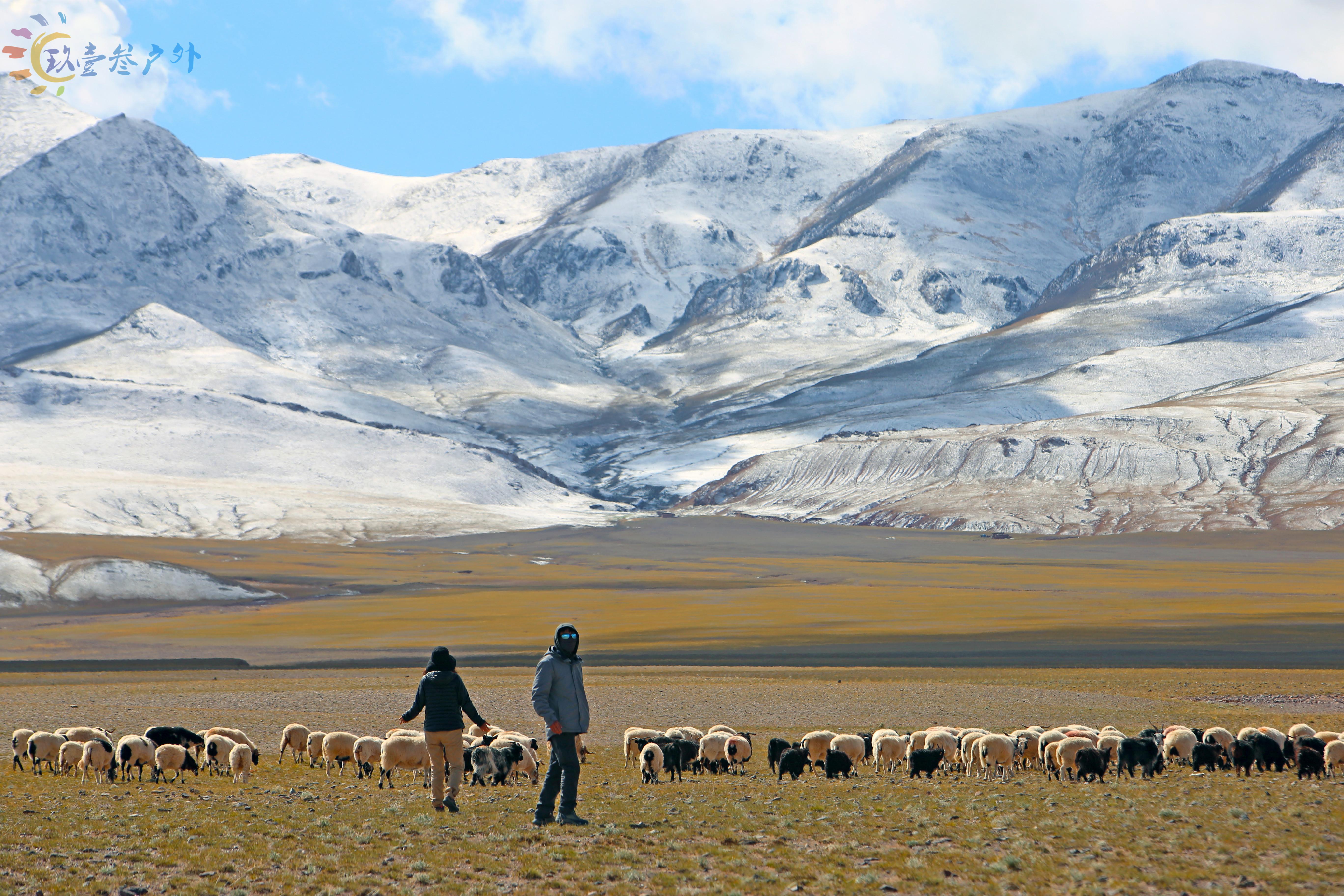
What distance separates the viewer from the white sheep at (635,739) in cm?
2647

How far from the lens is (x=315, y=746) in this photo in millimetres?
26359

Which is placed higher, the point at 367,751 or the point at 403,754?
the point at 403,754

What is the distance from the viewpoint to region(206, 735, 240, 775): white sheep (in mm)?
24297

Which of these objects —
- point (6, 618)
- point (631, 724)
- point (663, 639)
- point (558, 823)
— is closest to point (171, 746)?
point (558, 823)

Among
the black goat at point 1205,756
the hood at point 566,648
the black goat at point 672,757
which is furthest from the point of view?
the black goat at point 1205,756

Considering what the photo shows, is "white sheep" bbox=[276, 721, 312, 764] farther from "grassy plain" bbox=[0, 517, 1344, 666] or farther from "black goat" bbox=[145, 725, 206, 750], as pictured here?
"grassy plain" bbox=[0, 517, 1344, 666]

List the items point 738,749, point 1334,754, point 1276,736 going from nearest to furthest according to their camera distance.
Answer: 1. point 1334,754
2. point 1276,736
3. point 738,749

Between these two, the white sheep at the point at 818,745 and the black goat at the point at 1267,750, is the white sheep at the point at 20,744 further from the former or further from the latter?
the black goat at the point at 1267,750

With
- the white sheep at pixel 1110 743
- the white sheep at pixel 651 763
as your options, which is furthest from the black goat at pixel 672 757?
the white sheep at pixel 1110 743

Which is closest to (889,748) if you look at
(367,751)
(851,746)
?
(851,746)

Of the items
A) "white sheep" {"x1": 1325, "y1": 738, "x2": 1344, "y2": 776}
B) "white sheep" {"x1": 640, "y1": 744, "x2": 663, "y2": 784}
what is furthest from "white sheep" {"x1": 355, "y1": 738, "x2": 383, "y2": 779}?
"white sheep" {"x1": 1325, "y1": 738, "x2": 1344, "y2": 776}

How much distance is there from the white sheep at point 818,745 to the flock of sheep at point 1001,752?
0.07ft

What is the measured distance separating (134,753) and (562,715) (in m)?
11.4

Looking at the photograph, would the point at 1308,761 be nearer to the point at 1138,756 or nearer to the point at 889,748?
the point at 1138,756
